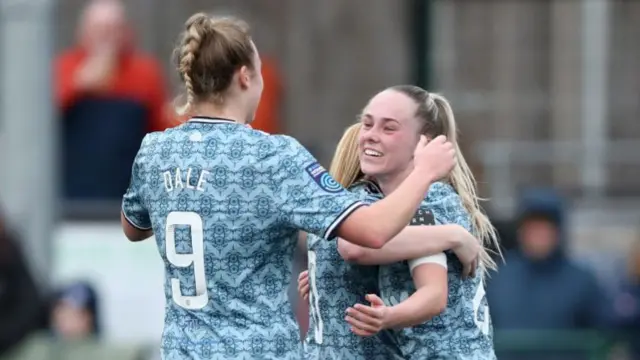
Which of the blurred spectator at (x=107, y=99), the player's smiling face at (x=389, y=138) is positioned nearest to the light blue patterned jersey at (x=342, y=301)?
the player's smiling face at (x=389, y=138)

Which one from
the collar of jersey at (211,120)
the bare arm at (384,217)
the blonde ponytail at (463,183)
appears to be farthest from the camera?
the blonde ponytail at (463,183)

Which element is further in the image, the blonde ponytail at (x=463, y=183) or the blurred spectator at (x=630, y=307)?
the blurred spectator at (x=630, y=307)

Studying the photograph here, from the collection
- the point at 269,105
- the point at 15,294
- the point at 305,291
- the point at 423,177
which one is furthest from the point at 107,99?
the point at 423,177

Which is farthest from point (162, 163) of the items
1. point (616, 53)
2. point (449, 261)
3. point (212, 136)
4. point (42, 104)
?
point (616, 53)

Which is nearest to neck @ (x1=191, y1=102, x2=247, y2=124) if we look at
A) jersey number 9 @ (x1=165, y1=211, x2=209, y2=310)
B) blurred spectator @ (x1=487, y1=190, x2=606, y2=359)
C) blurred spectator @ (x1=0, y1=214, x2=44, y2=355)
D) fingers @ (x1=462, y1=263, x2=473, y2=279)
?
jersey number 9 @ (x1=165, y1=211, x2=209, y2=310)

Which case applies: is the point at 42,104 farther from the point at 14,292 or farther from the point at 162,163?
the point at 162,163

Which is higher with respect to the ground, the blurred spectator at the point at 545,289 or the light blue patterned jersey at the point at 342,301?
the light blue patterned jersey at the point at 342,301

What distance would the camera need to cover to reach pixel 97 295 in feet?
34.6

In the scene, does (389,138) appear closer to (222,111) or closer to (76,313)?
(222,111)

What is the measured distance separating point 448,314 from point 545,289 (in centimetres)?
500

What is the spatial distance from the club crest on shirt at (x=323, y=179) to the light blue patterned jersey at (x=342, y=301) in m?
0.27

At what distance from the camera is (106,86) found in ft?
35.7

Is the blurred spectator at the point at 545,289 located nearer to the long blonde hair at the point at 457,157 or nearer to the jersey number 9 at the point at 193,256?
the long blonde hair at the point at 457,157

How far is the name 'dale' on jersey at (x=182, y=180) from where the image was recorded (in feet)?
16.3
